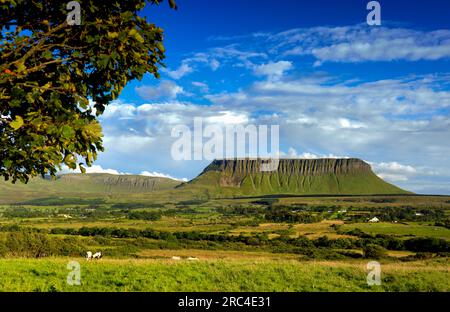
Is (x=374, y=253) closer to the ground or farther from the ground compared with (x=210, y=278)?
closer to the ground

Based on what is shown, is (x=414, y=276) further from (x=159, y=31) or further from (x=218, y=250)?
(x=218, y=250)

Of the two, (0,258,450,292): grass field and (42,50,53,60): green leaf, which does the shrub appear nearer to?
(0,258,450,292): grass field

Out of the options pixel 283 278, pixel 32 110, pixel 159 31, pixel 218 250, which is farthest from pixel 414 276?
pixel 218 250

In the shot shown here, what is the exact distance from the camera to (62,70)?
436 inches

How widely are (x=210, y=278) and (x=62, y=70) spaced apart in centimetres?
1154

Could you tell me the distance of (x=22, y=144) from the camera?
9984 millimetres

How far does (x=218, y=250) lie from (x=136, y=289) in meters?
87.3

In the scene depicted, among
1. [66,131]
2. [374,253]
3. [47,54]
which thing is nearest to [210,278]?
[66,131]

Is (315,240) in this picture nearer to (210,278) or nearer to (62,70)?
(210,278)

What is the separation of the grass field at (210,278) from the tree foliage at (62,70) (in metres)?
7.48

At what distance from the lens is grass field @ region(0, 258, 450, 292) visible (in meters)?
17.2

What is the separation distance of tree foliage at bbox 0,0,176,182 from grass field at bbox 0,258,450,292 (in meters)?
7.48

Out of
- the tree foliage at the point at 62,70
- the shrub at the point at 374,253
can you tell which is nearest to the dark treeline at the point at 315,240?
the shrub at the point at 374,253

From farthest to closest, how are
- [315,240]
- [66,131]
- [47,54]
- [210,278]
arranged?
1. [315,240]
2. [210,278]
3. [47,54]
4. [66,131]
